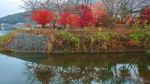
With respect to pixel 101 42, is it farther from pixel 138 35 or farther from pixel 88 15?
pixel 88 15

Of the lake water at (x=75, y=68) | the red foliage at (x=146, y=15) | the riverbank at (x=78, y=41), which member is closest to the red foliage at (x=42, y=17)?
the riverbank at (x=78, y=41)

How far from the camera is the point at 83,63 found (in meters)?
31.4

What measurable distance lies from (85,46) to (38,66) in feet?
33.6

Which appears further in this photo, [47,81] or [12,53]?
[12,53]

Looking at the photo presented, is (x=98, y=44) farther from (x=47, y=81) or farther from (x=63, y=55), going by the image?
(x=47, y=81)

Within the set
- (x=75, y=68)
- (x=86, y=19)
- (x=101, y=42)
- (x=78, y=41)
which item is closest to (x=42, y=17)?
(x=86, y=19)

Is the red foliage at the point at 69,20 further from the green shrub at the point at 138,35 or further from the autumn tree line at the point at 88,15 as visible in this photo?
the green shrub at the point at 138,35

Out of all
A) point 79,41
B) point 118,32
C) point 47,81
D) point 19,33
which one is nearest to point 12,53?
point 19,33

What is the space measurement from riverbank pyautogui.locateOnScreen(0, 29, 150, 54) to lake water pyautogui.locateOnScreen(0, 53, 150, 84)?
200cm

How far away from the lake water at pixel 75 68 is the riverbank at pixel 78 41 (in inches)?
78.9

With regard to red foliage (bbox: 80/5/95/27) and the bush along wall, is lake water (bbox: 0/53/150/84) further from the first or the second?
red foliage (bbox: 80/5/95/27)

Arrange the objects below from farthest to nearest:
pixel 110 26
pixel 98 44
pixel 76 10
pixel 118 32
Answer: pixel 76 10 < pixel 110 26 < pixel 118 32 < pixel 98 44

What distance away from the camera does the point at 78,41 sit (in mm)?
38625

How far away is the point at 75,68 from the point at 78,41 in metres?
10.5
